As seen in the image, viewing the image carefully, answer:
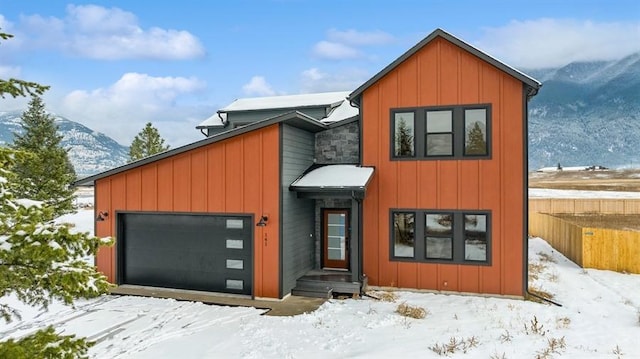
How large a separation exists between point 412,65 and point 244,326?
783 centimetres

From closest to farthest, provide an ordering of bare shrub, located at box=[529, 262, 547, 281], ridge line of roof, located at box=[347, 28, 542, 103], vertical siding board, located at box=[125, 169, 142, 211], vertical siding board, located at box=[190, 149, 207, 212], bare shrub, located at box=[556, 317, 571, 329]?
1. bare shrub, located at box=[556, 317, 571, 329]
2. ridge line of roof, located at box=[347, 28, 542, 103]
3. vertical siding board, located at box=[190, 149, 207, 212]
4. vertical siding board, located at box=[125, 169, 142, 211]
5. bare shrub, located at box=[529, 262, 547, 281]

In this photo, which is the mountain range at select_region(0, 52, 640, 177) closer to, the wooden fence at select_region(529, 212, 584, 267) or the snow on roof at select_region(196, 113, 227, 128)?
the wooden fence at select_region(529, 212, 584, 267)

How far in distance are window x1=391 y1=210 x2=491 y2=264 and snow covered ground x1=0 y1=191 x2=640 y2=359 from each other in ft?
3.39

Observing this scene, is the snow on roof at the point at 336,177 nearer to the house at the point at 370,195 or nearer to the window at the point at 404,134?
the house at the point at 370,195

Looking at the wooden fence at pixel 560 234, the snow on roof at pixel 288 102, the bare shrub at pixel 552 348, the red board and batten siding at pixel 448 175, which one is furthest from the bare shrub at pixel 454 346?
the snow on roof at pixel 288 102

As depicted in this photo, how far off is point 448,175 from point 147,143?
93.0 feet

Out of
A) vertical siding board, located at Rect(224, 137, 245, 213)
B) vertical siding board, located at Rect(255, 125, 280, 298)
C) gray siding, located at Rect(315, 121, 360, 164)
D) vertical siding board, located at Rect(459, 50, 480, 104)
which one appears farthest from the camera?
gray siding, located at Rect(315, 121, 360, 164)

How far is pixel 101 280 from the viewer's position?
11.2ft

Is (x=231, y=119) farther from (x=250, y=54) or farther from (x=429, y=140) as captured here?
(x=250, y=54)

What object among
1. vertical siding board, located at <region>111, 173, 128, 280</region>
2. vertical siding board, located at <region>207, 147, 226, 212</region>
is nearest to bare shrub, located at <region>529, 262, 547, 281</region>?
vertical siding board, located at <region>207, 147, 226, 212</region>

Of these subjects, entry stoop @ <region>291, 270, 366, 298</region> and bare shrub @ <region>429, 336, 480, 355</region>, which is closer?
bare shrub @ <region>429, 336, 480, 355</region>

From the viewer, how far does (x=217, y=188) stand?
1070 centimetres

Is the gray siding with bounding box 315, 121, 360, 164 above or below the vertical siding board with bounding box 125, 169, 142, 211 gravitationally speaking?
above

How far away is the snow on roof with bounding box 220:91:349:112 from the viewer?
629 inches
